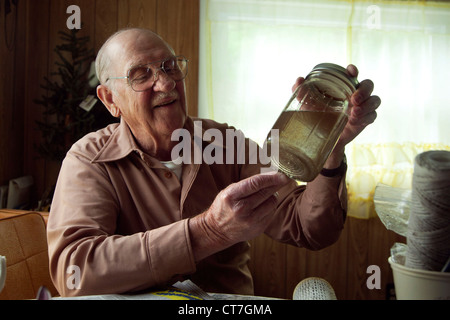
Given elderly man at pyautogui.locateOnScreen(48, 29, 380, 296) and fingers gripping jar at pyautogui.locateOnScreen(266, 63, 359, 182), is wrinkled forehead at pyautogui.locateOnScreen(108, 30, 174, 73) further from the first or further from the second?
fingers gripping jar at pyautogui.locateOnScreen(266, 63, 359, 182)

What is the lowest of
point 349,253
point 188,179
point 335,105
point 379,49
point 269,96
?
point 349,253

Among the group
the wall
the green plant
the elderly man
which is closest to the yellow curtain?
the wall

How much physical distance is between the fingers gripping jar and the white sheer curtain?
1742 millimetres

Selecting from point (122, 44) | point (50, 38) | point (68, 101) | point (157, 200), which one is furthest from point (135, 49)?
point (50, 38)

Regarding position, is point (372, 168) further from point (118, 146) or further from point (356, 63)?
point (118, 146)

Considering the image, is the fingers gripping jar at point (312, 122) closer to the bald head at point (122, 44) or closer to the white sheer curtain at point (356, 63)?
the bald head at point (122, 44)

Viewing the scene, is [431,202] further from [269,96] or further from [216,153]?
[269,96]

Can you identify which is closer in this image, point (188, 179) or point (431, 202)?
point (431, 202)

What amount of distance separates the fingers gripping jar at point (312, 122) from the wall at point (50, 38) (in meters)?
1.91

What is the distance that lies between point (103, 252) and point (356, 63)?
6.66ft

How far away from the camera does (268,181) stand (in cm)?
63
